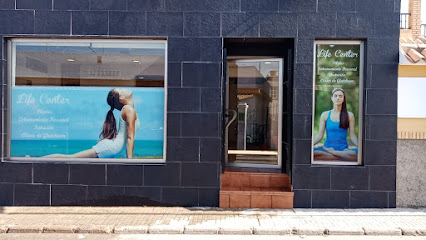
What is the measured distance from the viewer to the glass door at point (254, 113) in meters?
7.07

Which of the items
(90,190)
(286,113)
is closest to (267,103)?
(286,113)

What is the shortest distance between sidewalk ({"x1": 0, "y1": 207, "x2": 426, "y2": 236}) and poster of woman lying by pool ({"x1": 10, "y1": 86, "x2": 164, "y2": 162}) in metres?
1.08

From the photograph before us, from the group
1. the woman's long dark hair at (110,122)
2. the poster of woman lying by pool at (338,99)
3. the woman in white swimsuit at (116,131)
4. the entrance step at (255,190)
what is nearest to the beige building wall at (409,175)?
the poster of woman lying by pool at (338,99)

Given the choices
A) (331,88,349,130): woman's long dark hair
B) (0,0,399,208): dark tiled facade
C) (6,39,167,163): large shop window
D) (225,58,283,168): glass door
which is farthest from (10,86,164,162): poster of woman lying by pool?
(331,88,349,130): woman's long dark hair

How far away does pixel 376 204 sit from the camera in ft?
19.5

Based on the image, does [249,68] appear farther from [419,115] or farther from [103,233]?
[103,233]

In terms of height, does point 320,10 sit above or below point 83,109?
above

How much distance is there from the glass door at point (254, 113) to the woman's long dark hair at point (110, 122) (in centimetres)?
249

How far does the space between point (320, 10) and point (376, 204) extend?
382 cm

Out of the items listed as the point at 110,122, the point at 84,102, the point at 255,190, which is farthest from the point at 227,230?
the point at 84,102

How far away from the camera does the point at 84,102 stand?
6.23 m

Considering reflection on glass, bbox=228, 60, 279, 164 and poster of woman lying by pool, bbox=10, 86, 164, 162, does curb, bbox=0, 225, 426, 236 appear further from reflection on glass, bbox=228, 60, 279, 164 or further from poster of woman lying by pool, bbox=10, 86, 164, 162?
reflection on glass, bbox=228, 60, 279, 164

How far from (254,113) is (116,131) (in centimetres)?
313

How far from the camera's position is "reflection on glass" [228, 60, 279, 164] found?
23.3ft
